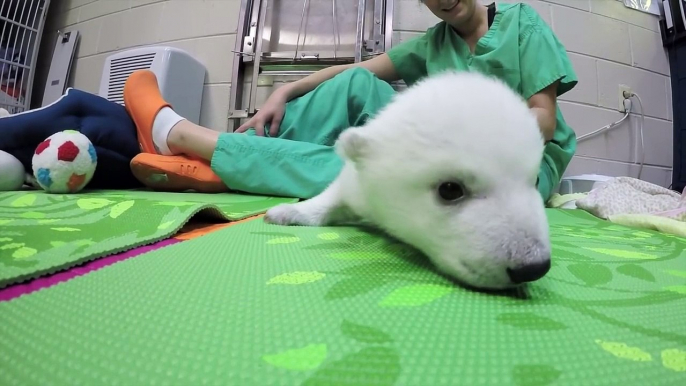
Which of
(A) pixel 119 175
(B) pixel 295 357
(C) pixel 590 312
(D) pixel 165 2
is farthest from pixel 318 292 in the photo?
(D) pixel 165 2

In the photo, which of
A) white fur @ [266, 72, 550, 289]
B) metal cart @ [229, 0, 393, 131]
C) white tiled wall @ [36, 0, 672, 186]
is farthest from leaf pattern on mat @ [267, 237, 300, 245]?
white tiled wall @ [36, 0, 672, 186]

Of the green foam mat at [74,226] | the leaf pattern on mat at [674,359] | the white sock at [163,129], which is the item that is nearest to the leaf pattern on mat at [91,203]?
the green foam mat at [74,226]

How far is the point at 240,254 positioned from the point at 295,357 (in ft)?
0.95

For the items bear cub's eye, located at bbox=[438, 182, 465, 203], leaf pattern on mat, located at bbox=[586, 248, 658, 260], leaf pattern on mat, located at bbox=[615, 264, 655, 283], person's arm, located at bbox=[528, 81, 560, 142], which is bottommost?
leaf pattern on mat, located at bbox=[615, 264, 655, 283]

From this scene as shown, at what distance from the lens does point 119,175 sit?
1.39 meters

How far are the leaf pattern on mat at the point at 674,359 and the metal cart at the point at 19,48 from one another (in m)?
3.26

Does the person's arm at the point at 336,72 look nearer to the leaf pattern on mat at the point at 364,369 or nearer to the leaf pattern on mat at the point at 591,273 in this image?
the leaf pattern on mat at the point at 591,273

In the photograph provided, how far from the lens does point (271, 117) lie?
59.6 inches

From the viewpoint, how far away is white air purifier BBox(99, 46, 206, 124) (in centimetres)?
Answer: 213

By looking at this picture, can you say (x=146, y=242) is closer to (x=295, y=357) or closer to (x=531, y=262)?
(x=295, y=357)

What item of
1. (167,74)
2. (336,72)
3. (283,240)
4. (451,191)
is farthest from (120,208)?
(167,74)

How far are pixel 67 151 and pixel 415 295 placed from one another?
114 centimetres

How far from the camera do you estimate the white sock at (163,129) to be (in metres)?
1.36

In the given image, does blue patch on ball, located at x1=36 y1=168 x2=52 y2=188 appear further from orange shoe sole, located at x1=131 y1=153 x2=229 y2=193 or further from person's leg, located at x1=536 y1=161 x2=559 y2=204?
person's leg, located at x1=536 y1=161 x2=559 y2=204
